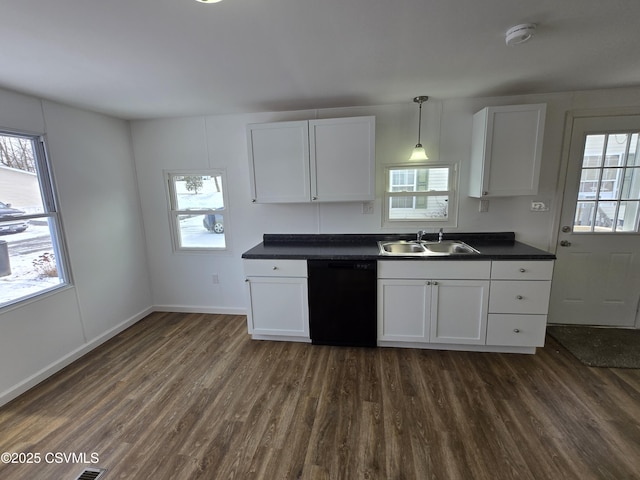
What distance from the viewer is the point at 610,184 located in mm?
2637

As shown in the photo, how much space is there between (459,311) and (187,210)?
10.0 ft

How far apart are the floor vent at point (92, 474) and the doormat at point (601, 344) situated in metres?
3.47

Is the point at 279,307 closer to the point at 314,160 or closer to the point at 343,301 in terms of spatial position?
the point at 343,301

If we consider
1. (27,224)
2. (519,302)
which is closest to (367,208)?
(519,302)

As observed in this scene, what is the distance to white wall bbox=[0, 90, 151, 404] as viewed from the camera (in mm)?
2162

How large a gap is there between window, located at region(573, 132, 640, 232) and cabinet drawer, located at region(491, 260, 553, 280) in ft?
2.95

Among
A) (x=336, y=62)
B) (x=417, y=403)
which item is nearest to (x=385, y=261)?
(x=417, y=403)

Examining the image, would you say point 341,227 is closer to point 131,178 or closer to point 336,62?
point 336,62

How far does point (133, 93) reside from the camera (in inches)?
90.0

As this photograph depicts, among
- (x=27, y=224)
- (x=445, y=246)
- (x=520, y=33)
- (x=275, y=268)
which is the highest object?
(x=520, y=33)

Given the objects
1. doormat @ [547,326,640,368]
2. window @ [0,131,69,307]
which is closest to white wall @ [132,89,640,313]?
doormat @ [547,326,640,368]

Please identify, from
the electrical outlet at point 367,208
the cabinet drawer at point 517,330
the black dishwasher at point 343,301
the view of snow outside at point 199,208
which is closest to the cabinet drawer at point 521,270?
the cabinet drawer at point 517,330

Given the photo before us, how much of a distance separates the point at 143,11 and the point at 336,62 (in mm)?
1062

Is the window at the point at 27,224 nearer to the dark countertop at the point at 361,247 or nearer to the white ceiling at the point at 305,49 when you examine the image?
the white ceiling at the point at 305,49
